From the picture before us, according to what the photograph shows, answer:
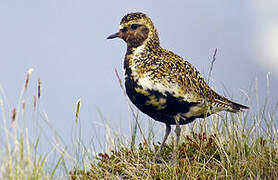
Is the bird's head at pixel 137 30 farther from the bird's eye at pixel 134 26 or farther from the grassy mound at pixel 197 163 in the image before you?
the grassy mound at pixel 197 163

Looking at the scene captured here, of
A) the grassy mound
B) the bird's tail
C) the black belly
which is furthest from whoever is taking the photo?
the bird's tail

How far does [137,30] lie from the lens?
608 cm

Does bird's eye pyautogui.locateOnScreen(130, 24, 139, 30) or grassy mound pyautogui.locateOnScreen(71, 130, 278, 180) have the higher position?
bird's eye pyautogui.locateOnScreen(130, 24, 139, 30)

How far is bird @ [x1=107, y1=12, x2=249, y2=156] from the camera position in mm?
5531

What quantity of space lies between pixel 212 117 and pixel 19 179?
320cm

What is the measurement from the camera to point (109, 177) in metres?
5.68

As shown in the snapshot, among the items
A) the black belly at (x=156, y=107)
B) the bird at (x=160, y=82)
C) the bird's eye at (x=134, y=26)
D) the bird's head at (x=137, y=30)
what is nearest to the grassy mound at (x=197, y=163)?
the bird at (x=160, y=82)

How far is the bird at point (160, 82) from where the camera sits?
18.1 feet

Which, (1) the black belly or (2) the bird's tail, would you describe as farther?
(2) the bird's tail

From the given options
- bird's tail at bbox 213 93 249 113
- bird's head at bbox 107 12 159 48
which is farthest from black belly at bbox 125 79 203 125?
bird's head at bbox 107 12 159 48

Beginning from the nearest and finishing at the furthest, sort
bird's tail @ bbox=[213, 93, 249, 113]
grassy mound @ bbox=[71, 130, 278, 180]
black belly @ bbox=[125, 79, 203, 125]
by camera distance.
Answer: grassy mound @ bbox=[71, 130, 278, 180], black belly @ bbox=[125, 79, 203, 125], bird's tail @ bbox=[213, 93, 249, 113]

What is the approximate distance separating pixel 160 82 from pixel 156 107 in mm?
339

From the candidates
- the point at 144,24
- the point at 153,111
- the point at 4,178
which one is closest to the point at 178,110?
the point at 153,111

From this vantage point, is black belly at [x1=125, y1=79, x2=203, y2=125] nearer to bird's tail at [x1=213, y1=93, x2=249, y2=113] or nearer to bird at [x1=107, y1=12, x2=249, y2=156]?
bird at [x1=107, y1=12, x2=249, y2=156]
